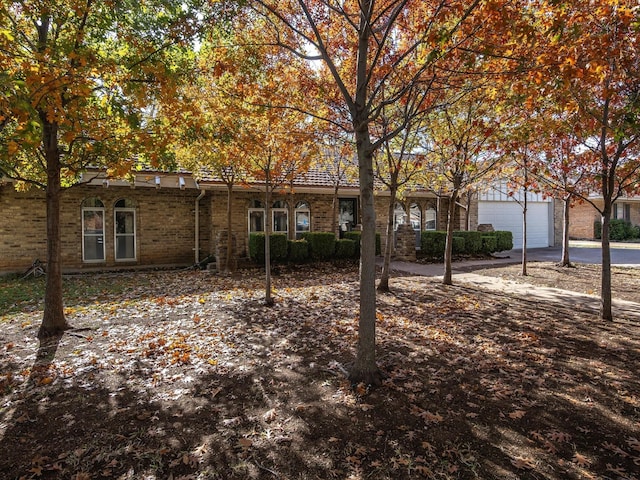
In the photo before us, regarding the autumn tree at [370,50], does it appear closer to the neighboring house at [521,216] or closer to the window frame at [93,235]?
the window frame at [93,235]

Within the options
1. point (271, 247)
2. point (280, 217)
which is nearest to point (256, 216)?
point (280, 217)

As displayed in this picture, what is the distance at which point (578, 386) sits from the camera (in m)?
3.98

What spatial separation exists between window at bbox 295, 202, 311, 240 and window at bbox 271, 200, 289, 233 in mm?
465

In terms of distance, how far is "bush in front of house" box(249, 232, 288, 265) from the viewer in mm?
12422

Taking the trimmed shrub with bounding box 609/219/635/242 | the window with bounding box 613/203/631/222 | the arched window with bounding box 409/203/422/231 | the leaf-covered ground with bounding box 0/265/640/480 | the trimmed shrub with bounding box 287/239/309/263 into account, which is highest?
the window with bounding box 613/203/631/222

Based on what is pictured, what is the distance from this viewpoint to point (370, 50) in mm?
6707

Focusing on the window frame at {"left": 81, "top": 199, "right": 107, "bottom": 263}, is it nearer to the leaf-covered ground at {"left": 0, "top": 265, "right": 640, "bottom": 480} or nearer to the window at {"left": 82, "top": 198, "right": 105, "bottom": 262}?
the window at {"left": 82, "top": 198, "right": 105, "bottom": 262}

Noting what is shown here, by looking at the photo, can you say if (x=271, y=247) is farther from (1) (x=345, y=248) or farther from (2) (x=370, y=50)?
(2) (x=370, y=50)

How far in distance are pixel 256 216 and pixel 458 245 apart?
876 centimetres

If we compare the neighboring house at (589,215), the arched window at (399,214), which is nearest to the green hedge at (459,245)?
the arched window at (399,214)

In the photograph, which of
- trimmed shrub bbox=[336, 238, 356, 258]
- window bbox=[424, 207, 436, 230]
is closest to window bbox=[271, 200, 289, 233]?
trimmed shrub bbox=[336, 238, 356, 258]

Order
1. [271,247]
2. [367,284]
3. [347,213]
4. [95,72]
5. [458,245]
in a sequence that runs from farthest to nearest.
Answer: [347,213]
[458,245]
[271,247]
[95,72]
[367,284]

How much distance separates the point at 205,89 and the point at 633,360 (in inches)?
336

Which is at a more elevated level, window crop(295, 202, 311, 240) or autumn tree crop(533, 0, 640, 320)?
autumn tree crop(533, 0, 640, 320)
